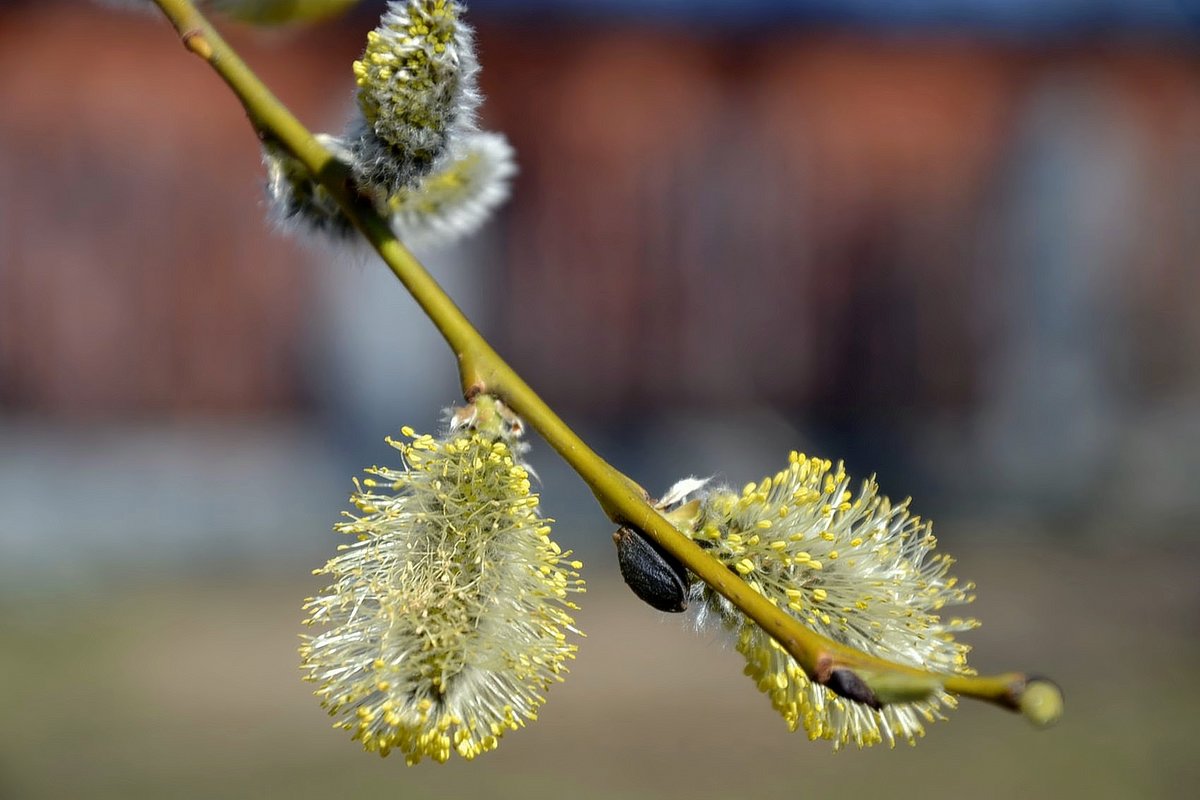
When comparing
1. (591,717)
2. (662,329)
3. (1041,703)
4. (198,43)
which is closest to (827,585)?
(1041,703)

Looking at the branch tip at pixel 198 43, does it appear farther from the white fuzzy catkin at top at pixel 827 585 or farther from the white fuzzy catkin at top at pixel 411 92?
the white fuzzy catkin at top at pixel 827 585

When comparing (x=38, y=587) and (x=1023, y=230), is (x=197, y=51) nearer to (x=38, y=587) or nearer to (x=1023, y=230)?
(x=38, y=587)

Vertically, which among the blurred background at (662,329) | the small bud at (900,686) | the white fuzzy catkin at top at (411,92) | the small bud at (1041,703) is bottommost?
the small bud at (1041,703)

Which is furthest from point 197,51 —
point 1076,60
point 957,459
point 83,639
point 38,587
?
point 1076,60

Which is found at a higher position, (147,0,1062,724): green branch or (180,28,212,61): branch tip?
(180,28,212,61): branch tip

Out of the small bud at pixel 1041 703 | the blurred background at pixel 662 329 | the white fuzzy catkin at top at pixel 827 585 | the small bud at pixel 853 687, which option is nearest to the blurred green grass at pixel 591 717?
the blurred background at pixel 662 329

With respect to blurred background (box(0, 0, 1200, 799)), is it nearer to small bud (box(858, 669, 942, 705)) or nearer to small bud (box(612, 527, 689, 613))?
small bud (box(612, 527, 689, 613))

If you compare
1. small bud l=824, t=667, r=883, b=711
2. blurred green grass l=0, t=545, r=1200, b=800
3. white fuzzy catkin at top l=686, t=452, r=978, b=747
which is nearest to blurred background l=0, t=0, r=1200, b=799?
blurred green grass l=0, t=545, r=1200, b=800
